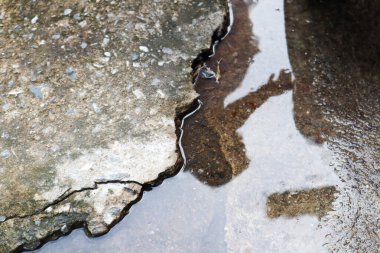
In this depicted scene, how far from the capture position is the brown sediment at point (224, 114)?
2613mm

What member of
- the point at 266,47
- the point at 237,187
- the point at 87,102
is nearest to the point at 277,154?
the point at 237,187

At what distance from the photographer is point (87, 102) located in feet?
8.84

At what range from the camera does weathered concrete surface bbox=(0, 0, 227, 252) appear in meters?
2.41

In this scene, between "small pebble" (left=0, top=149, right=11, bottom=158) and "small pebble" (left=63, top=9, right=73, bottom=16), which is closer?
"small pebble" (left=0, top=149, right=11, bottom=158)

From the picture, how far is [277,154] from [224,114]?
384mm

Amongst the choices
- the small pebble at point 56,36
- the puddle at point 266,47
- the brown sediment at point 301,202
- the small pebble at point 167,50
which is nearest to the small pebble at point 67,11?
the small pebble at point 56,36

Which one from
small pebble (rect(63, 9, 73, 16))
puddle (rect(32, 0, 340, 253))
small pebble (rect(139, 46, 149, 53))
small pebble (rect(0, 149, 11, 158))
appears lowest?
puddle (rect(32, 0, 340, 253))

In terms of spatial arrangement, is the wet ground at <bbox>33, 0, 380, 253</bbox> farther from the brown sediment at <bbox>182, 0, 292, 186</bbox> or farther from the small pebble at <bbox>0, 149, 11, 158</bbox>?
the small pebble at <bbox>0, 149, 11, 158</bbox>

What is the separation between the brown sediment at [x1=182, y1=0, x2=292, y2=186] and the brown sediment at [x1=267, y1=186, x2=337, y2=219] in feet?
0.85

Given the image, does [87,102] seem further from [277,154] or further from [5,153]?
[277,154]

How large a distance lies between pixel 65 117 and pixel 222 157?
0.88 m

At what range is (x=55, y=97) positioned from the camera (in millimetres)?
2723

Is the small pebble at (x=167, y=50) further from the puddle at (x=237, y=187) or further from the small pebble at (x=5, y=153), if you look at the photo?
the small pebble at (x=5, y=153)

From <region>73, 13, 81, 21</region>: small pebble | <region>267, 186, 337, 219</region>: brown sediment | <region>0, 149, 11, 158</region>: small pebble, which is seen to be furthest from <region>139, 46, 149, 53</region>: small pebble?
<region>267, 186, 337, 219</region>: brown sediment
